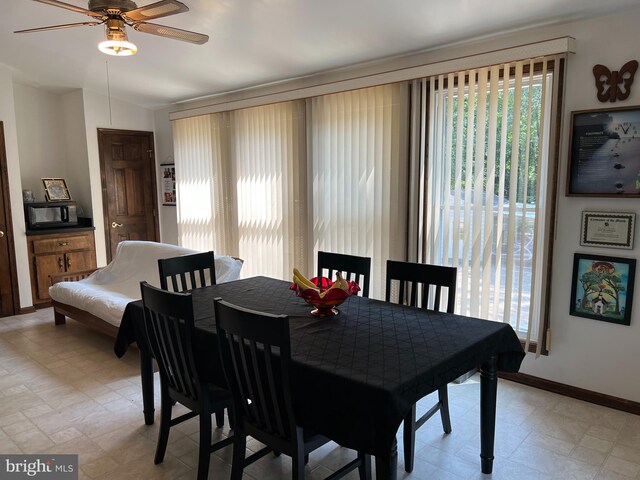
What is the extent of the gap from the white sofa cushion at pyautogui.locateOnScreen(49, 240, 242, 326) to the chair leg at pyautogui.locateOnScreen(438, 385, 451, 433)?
203cm

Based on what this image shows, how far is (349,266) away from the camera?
9.85 ft

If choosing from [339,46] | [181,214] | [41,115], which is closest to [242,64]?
[339,46]

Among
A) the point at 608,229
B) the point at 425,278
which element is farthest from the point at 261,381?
the point at 608,229

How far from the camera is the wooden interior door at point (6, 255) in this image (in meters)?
4.93

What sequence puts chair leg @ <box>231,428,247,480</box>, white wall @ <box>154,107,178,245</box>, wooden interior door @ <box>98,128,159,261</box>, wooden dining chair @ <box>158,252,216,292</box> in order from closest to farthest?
chair leg @ <box>231,428,247,480</box> < wooden dining chair @ <box>158,252,216,292</box> < wooden interior door @ <box>98,128,159,261</box> < white wall @ <box>154,107,178,245</box>

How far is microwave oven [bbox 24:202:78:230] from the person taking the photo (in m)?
5.23

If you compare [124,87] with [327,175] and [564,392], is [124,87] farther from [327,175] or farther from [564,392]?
[564,392]

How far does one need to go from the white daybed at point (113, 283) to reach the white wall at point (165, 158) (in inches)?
52.2

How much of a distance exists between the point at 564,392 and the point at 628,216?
3.97ft

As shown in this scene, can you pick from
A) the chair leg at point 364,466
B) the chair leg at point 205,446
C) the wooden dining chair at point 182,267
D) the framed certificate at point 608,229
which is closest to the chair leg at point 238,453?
the chair leg at point 205,446

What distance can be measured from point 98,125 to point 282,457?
4.72 meters

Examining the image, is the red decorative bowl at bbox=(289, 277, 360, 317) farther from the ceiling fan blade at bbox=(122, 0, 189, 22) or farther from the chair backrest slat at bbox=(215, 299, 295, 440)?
the ceiling fan blade at bbox=(122, 0, 189, 22)

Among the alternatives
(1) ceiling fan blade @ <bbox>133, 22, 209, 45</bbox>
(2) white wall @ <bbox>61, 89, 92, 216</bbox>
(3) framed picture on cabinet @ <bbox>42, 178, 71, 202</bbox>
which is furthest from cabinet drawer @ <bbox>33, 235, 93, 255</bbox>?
(1) ceiling fan blade @ <bbox>133, 22, 209, 45</bbox>

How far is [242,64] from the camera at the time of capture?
13.7 feet
